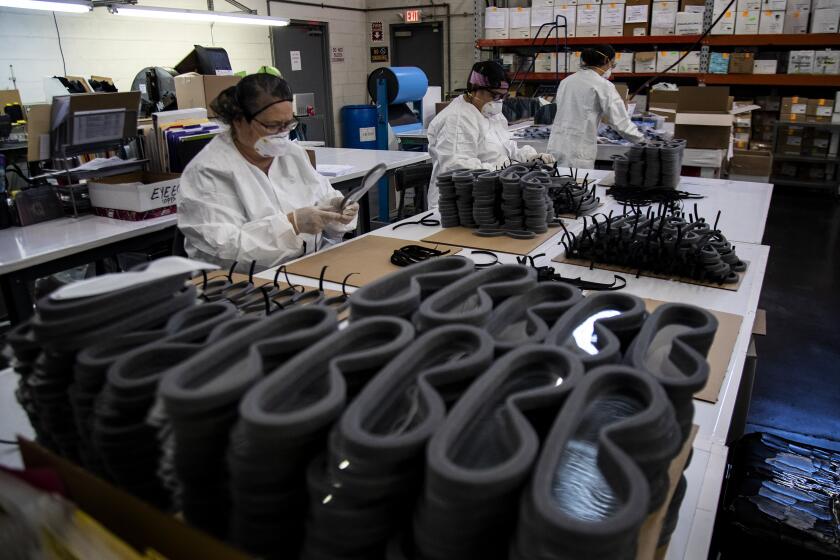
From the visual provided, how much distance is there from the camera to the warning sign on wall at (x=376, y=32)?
8477 millimetres

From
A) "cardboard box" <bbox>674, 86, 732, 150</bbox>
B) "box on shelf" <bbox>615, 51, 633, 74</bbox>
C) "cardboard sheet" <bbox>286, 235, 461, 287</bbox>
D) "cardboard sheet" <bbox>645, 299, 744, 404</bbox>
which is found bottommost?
"cardboard sheet" <bbox>645, 299, 744, 404</bbox>

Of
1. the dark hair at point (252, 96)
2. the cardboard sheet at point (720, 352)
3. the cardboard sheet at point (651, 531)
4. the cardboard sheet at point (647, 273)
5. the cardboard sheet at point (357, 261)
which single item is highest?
the dark hair at point (252, 96)

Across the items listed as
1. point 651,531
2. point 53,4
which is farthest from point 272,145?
point 53,4

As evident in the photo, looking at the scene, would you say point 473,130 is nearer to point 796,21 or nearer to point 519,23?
point 519,23

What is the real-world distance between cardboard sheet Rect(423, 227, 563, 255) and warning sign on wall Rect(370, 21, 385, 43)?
6.87 metres

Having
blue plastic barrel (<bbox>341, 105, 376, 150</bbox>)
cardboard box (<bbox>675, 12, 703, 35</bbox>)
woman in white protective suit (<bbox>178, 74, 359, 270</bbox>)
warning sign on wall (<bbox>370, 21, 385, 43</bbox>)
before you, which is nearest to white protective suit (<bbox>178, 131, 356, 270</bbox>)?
woman in white protective suit (<bbox>178, 74, 359, 270</bbox>)

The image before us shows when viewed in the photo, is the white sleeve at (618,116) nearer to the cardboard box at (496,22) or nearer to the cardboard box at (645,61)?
the cardboard box at (645,61)

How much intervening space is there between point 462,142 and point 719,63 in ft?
14.2

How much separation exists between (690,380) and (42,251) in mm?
2348

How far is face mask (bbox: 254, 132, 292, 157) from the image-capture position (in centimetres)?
211

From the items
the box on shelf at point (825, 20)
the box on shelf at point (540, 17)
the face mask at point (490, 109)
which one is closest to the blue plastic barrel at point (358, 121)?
the box on shelf at point (540, 17)

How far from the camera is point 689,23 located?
20.3 ft

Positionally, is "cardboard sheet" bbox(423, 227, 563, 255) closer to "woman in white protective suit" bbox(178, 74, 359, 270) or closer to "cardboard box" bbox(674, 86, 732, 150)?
"woman in white protective suit" bbox(178, 74, 359, 270)

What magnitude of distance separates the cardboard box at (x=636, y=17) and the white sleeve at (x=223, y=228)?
5645 millimetres
